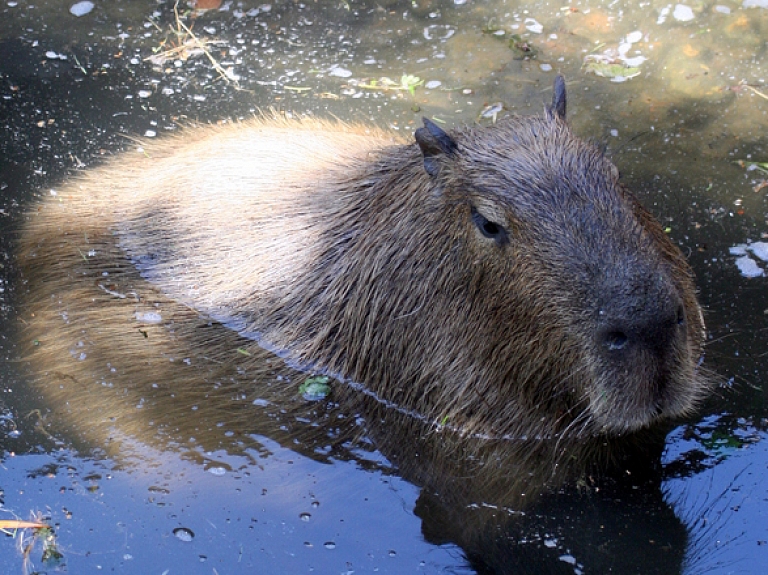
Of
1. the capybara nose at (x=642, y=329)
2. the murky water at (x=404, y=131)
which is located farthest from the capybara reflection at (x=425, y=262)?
the murky water at (x=404, y=131)

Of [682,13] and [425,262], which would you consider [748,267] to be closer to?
[425,262]

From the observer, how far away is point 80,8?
24.6 feet

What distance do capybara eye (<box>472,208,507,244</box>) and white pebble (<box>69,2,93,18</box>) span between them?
15.7 ft

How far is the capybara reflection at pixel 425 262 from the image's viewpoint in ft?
12.5

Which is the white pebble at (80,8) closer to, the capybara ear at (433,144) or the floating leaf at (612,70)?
the floating leaf at (612,70)

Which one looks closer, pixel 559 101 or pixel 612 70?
pixel 559 101

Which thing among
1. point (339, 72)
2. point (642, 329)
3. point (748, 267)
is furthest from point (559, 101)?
point (339, 72)

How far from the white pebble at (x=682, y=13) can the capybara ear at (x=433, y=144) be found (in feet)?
11.8

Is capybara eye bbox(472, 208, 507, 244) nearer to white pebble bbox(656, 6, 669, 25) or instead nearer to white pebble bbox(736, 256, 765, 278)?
white pebble bbox(736, 256, 765, 278)

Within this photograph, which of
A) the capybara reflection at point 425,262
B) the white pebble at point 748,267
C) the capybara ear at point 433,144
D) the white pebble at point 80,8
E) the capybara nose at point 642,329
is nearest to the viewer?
the capybara nose at point 642,329

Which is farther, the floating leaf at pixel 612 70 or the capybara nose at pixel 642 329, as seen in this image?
the floating leaf at pixel 612 70

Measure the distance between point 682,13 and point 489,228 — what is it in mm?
3858

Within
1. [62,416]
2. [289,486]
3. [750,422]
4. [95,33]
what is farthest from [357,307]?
[95,33]

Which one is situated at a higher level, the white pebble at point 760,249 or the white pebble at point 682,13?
the white pebble at point 682,13
